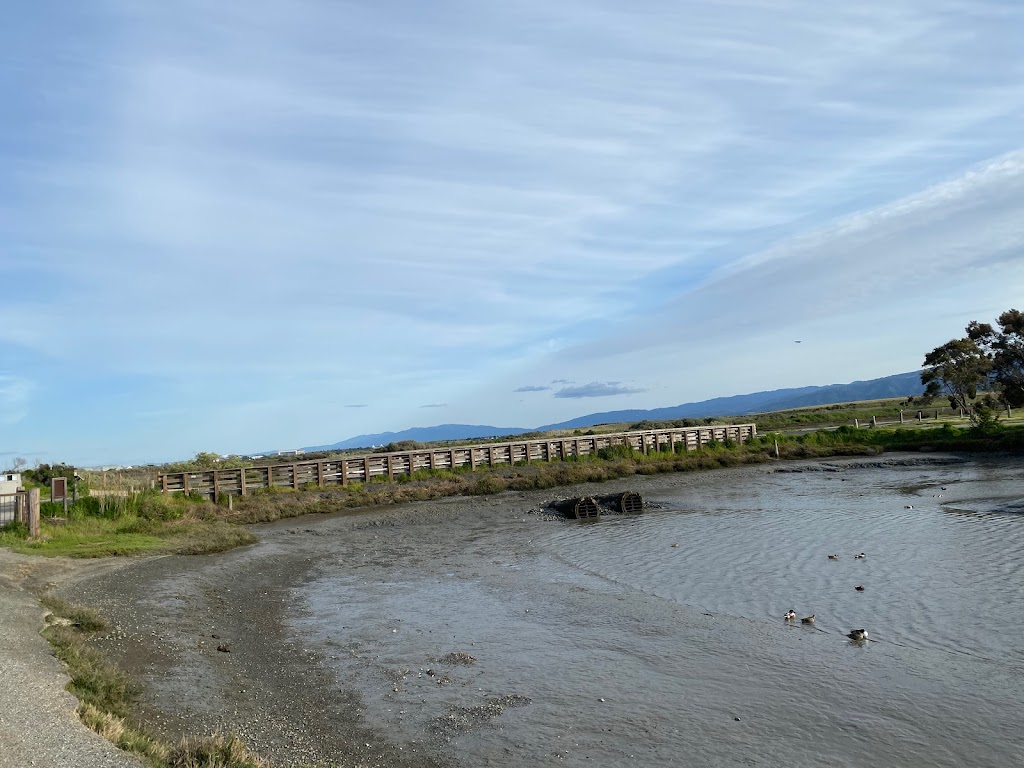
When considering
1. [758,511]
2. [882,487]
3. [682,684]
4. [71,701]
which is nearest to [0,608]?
[71,701]

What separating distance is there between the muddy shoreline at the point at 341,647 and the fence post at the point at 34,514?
3.95 metres

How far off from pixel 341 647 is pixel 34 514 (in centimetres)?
1326

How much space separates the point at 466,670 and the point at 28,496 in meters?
15.6

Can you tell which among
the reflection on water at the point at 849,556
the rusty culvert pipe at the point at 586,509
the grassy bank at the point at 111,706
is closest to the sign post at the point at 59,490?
the grassy bank at the point at 111,706

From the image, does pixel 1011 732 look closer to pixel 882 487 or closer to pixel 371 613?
pixel 371 613

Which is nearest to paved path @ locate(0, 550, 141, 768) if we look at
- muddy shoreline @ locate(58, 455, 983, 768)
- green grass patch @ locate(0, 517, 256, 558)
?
muddy shoreline @ locate(58, 455, 983, 768)

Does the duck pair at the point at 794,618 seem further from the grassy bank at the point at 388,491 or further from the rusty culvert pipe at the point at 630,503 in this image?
the rusty culvert pipe at the point at 630,503

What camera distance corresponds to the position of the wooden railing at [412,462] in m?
34.0

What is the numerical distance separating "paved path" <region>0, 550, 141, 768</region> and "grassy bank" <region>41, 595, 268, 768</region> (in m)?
0.15

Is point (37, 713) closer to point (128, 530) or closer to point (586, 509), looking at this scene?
point (128, 530)

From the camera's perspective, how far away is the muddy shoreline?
830 cm

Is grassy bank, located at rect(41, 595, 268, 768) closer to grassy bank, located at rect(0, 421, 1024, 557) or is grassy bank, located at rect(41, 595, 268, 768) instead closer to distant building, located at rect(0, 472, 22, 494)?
grassy bank, located at rect(0, 421, 1024, 557)

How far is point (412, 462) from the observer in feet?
136

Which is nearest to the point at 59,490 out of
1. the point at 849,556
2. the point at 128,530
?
the point at 128,530
